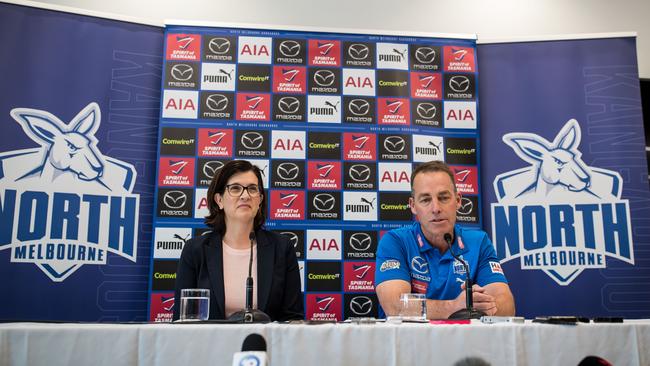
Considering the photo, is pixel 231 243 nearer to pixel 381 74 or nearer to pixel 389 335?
pixel 389 335

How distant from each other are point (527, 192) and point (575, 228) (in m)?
0.37

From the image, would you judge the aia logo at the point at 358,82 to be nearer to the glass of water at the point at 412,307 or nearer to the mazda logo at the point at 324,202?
the mazda logo at the point at 324,202

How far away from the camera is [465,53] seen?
381 centimetres

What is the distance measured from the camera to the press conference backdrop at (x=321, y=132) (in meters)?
3.50

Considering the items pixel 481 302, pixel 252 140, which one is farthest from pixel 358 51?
pixel 481 302

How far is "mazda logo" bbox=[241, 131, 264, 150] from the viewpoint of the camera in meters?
3.58

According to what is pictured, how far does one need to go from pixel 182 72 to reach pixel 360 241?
159 centimetres

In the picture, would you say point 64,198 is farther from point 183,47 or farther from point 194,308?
point 194,308

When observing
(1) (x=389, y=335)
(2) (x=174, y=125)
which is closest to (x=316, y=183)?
(2) (x=174, y=125)

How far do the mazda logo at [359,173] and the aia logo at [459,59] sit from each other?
35.7 inches

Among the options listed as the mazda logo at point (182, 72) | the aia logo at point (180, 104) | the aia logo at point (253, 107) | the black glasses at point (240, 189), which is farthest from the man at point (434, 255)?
the mazda logo at point (182, 72)

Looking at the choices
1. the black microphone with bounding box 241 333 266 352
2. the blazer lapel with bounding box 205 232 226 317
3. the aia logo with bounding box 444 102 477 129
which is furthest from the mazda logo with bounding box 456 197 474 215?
the black microphone with bounding box 241 333 266 352

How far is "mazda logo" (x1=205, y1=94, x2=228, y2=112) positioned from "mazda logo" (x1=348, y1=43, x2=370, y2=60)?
90 cm

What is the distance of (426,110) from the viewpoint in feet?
12.2
